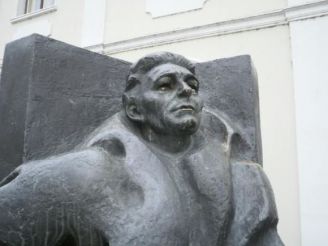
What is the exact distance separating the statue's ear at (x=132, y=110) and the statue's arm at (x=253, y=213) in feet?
1.20

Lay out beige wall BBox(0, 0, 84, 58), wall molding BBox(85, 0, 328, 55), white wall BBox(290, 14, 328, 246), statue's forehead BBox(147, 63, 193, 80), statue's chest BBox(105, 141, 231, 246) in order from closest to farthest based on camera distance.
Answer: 1. statue's chest BBox(105, 141, 231, 246)
2. statue's forehead BBox(147, 63, 193, 80)
3. white wall BBox(290, 14, 328, 246)
4. wall molding BBox(85, 0, 328, 55)
5. beige wall BBox(0, 0, 84, 58)

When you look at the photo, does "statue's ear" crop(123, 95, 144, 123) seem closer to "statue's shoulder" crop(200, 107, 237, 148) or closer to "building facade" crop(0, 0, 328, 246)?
"statue's shoulder" crop(200, 107, 237, 148)

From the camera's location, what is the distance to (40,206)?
1114 millimetres

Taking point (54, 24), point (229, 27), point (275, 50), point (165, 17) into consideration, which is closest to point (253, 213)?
point (275, 50)

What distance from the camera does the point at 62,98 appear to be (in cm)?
139

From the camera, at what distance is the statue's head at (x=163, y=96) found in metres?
1.28

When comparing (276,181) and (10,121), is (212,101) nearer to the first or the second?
(10,121)

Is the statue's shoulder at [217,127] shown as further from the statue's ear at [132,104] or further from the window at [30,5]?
the window at [30,5]

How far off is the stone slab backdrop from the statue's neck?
220 millimetres

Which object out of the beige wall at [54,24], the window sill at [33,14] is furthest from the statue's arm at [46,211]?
the window sill at [33,14]

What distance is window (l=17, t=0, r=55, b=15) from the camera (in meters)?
6.75

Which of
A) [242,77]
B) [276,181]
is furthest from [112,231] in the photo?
[276,181]

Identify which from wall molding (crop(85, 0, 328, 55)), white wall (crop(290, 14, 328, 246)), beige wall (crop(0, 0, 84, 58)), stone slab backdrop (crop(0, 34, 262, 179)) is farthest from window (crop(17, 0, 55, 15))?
stone slab backdrop (crop(0, 34, 262, 179))

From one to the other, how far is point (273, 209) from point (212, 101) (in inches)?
22.5
